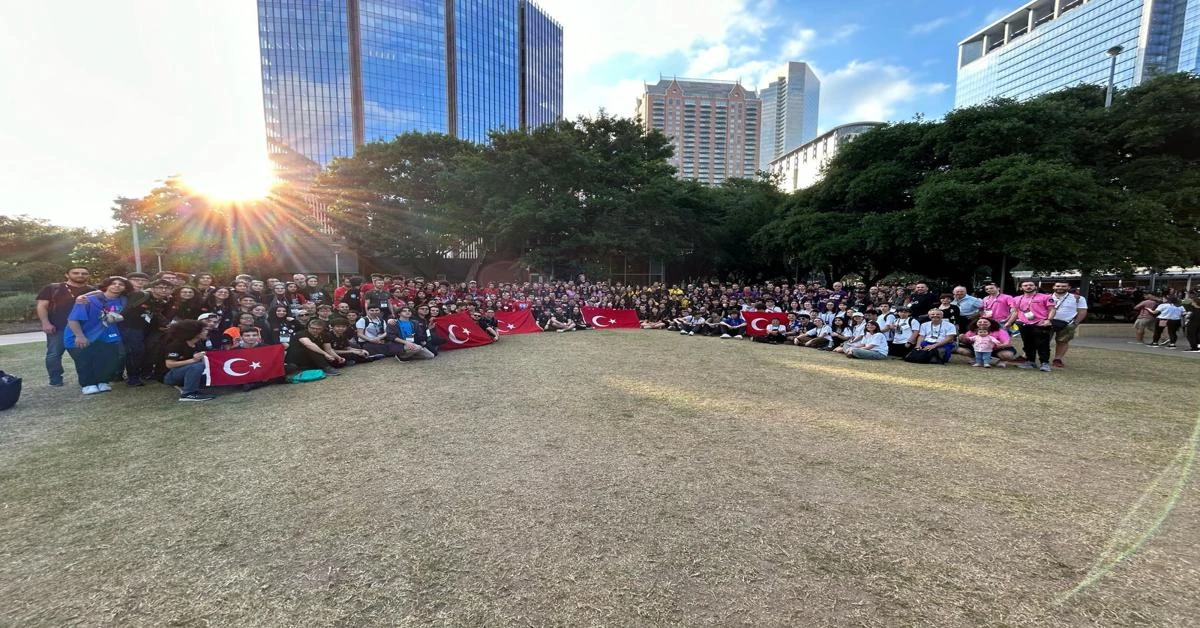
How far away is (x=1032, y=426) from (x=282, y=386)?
28.8 ft

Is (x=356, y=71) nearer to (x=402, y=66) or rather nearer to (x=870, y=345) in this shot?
(x=402, y=66)

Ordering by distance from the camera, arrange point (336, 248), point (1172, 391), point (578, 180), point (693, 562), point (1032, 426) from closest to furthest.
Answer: point (693, 562)
point (1032, 426)
point (1172, 391)
point (578, 180)
point (336, 248)

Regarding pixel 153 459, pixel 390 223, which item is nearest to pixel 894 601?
pixel 153 459

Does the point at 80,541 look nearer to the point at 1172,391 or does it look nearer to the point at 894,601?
the point at 894,601

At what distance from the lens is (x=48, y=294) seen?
20.2 ft

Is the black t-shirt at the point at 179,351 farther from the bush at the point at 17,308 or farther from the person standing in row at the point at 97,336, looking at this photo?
the bush at the point at 17,308

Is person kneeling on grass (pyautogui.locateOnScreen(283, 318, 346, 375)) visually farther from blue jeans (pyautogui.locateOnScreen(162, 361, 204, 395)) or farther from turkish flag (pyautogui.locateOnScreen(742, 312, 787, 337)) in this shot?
turkish flag (pyautogui.locateOnScreen(742, 312, 787, 337))

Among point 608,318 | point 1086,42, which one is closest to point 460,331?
point 608,318

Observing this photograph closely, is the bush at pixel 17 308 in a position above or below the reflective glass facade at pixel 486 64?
below

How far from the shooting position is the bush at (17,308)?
15.3 meters

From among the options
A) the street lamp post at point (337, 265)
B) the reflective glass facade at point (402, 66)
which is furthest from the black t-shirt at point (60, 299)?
the reflective glass facade at point (402, 66)

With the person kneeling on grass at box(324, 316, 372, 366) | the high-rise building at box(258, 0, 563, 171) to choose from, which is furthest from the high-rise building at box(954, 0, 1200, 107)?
the person kneeling on grass at box(324, 316, 372, 366)

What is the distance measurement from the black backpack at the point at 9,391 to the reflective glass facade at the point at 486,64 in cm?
7383

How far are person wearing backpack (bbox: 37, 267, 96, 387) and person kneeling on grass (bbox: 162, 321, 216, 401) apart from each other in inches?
56.1
